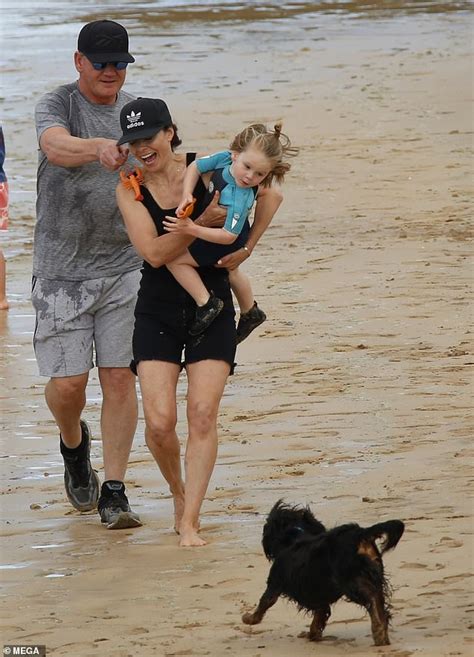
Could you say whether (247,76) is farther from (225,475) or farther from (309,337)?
(225,475)

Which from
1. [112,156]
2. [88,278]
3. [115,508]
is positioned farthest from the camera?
[88,278]

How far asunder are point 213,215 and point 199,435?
2.76 feet

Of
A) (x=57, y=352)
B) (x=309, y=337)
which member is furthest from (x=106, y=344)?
(x=309, y=337)

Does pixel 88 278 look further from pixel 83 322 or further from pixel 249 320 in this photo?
pixel 249 320

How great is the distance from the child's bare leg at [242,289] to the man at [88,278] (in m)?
0.52

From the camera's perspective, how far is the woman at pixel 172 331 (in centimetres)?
573

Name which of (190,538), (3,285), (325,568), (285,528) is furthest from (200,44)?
(325,568)

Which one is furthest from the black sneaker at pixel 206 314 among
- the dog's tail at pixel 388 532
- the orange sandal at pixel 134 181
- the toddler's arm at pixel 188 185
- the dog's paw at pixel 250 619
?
the dog's tail at pixel 388 532

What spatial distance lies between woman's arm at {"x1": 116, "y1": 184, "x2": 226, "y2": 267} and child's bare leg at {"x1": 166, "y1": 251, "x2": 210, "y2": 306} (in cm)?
4

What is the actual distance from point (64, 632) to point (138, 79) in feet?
50.0

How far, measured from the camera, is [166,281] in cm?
582

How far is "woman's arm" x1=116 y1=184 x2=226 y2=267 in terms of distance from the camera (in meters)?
5.64

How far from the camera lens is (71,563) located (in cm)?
575

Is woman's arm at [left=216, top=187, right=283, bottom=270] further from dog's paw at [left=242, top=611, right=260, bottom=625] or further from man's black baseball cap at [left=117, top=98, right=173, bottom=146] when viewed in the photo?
dog's paw at [left=242, top=611, right=260, bottom=625]
